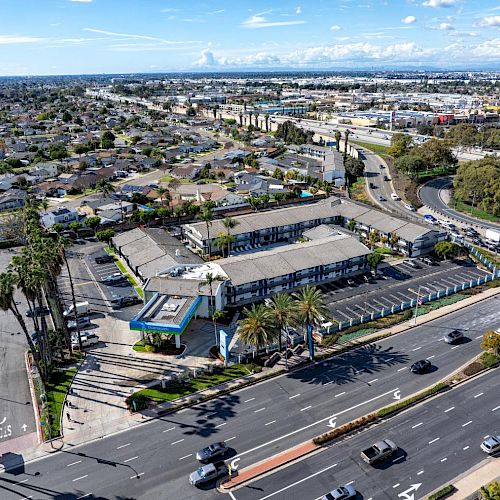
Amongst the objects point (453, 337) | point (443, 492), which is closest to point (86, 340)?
point (443, 492)

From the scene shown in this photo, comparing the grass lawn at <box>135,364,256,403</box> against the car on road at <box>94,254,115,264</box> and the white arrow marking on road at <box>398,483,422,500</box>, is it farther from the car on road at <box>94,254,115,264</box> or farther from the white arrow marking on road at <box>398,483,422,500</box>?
the car on road at <box>94,254,115,264</box>

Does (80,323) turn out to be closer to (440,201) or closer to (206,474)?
(206,474)

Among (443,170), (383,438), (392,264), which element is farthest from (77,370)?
(443,170)

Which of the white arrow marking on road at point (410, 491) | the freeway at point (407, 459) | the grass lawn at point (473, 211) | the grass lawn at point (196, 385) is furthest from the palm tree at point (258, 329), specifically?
the grass lawn at point (473, 211)

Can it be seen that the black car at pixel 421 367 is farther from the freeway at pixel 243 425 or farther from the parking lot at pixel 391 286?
the parking lot at pixel 391 286

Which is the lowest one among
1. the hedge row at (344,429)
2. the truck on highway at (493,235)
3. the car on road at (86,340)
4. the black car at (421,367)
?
the hedge row at (344,429)

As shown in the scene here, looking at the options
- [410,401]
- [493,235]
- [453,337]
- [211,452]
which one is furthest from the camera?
[493,235]

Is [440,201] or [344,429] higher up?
[440,201]
